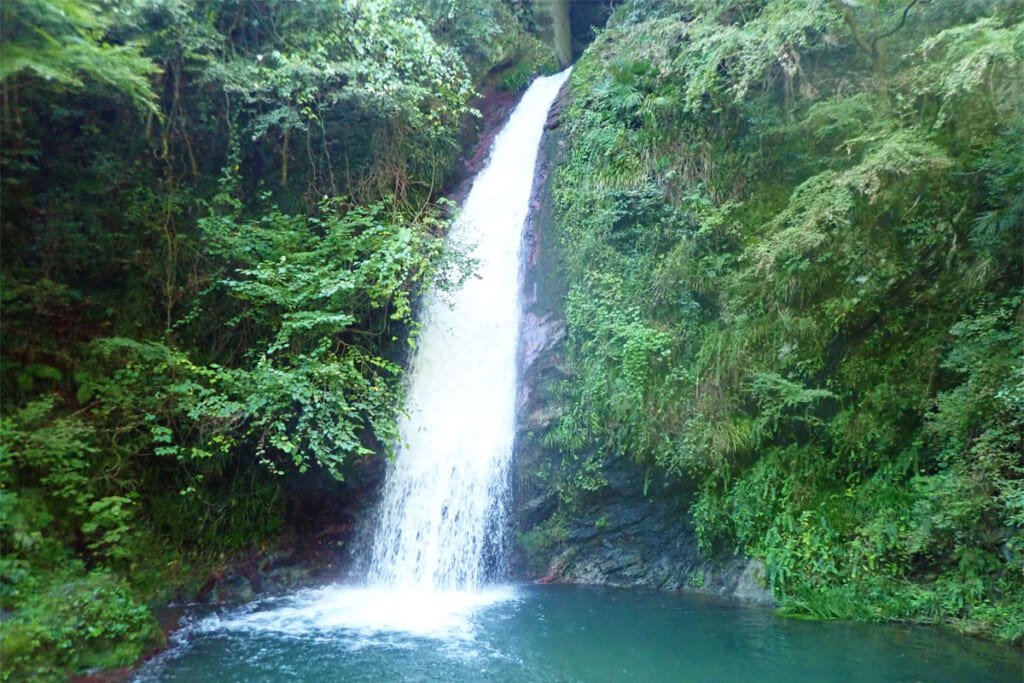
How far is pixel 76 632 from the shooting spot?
5.45 m

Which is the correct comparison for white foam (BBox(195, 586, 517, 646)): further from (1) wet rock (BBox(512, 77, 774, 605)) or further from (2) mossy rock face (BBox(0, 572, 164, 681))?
(2) mossy rock face (BBox(0, 572, 164, 681))

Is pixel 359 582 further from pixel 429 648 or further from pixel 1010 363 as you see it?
pixel 1010 363

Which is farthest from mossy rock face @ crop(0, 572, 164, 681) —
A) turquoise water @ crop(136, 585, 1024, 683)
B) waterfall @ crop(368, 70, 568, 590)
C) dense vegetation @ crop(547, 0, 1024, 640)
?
dense vegetation @ crop(547, 0, 1024, 640)

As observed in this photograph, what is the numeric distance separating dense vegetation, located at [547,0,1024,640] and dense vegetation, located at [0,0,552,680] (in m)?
2.97

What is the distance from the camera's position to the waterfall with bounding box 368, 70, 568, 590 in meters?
8.30

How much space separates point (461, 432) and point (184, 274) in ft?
13.6

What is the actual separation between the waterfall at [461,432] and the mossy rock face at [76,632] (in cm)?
302

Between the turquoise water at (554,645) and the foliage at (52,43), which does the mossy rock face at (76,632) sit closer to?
the turquoise water at (554,645)

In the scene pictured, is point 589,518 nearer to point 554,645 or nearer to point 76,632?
point 554,645

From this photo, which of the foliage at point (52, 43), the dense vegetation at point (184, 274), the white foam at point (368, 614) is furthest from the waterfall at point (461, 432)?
the foliage at point (52, 43)

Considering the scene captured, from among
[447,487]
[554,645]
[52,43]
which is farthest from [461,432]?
[52,43]

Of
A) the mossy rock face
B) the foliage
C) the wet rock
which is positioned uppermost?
the foliage

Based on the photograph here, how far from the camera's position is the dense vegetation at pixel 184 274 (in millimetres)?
6324

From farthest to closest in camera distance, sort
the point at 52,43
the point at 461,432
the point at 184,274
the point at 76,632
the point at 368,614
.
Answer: the point at 461,432
the point at 184,274
the point at 368,614
the point at 52,43
the point at 76,632
